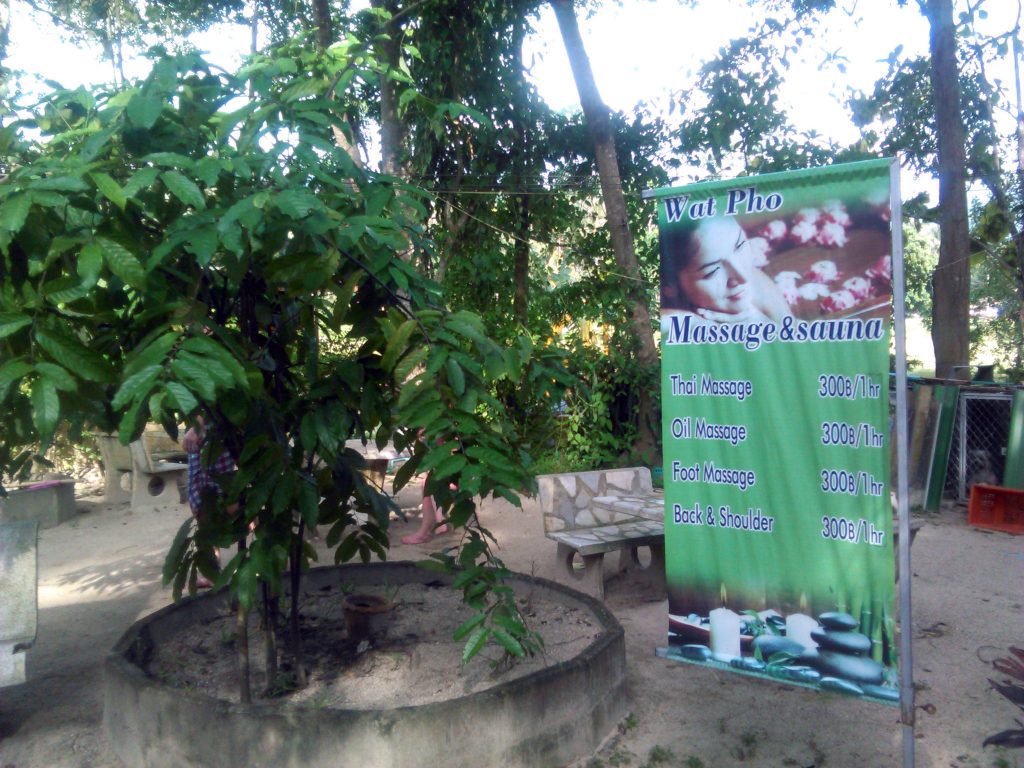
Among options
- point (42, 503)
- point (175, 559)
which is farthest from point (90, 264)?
point (42, 503)

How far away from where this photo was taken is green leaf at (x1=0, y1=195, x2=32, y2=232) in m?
2.87

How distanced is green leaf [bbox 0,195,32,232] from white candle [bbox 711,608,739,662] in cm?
307

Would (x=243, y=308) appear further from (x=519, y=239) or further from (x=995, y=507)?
(x=519, y=239)

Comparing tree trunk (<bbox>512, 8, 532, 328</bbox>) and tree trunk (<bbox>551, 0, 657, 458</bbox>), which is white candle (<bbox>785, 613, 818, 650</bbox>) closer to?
tree trunk (<bbox>551, 0, 657, 458</bbox>)

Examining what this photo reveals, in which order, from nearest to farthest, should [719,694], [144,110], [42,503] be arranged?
[144,110] → [719,694] → [42,503]

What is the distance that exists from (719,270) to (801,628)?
1518 millimetres

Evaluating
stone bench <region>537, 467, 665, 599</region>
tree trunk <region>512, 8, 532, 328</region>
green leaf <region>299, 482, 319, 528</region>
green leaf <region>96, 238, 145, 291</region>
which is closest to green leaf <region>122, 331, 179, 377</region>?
green leaf <region>96, 238, 145, 291</region>

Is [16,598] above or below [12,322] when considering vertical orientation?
below

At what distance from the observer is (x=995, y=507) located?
9.10 metres

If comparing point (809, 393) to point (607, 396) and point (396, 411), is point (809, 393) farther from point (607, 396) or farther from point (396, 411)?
point (607, 396)

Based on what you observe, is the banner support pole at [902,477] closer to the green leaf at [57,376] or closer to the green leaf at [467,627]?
the green leaf at [467,627]

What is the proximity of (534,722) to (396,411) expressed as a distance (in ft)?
4.92

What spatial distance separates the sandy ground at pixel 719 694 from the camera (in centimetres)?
413

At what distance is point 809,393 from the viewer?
3.64 metres
